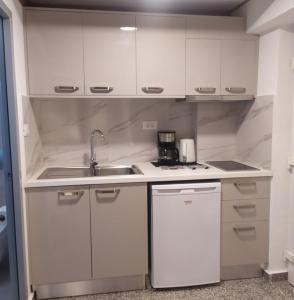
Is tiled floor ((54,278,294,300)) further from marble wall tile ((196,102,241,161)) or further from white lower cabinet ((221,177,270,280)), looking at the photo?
marble wall tile ((196,102,241,161))

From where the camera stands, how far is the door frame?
5.95ft

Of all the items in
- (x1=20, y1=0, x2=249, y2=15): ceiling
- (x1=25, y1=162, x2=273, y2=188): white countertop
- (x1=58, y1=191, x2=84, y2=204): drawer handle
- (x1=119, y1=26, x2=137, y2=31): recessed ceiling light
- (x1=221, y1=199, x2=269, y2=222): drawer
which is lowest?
(x1=221, y1=199, x2=269, y2=222): drawer

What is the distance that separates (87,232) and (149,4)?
1843 millimetres

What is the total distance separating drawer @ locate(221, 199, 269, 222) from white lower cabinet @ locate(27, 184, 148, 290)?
2.10 ft

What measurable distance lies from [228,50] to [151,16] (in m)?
0.69

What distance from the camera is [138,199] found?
2.20m

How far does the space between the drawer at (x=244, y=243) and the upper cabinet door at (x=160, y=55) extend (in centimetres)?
119

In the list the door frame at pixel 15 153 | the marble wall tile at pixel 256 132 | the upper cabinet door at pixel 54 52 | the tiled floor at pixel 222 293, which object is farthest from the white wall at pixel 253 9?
the tiled floor at pixel 222 293

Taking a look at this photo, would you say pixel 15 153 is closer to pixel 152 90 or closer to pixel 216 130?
pixel 152 90

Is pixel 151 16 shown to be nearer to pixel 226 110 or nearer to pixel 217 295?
pixel 226 110

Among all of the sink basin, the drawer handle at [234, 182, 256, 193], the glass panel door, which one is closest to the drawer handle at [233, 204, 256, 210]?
the drawer handle at [234, 182, 256, 193]

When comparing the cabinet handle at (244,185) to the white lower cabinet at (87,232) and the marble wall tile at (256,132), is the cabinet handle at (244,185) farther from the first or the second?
the white lower cabinet at (87,232)

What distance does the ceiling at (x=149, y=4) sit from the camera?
7.75 feet

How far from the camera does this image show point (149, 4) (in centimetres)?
241
